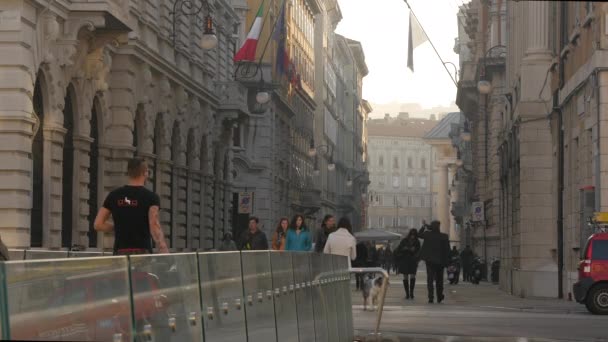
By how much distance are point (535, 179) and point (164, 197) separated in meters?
11.1

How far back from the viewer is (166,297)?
8.87m

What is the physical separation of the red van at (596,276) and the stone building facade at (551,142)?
1.58 metres

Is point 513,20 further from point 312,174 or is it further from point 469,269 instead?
point 312,174

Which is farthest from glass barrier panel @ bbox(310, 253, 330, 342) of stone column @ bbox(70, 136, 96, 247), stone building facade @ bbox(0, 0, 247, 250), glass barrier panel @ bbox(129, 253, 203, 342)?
stone column @ bbox(70, 136, 96, 247)

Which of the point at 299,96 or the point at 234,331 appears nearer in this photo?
the point at 234,331

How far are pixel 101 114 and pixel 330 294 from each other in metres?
20.6

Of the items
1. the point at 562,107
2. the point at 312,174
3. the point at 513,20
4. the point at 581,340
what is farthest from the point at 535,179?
the point at 312,174

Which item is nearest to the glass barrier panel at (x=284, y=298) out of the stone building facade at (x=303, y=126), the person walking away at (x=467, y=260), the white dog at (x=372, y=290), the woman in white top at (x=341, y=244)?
the white dog at (x=372, y=290)

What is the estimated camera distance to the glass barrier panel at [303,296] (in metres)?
14.2

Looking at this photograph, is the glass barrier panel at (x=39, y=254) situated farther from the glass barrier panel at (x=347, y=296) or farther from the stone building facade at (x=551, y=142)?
the stone building facade at (x=551, y=142)

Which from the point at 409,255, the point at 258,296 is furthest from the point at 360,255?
the point at 258,296

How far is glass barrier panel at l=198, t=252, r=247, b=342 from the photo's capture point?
9.98 m

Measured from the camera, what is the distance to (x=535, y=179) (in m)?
38.9

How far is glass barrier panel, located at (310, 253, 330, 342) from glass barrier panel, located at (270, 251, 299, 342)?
1.48 metres
